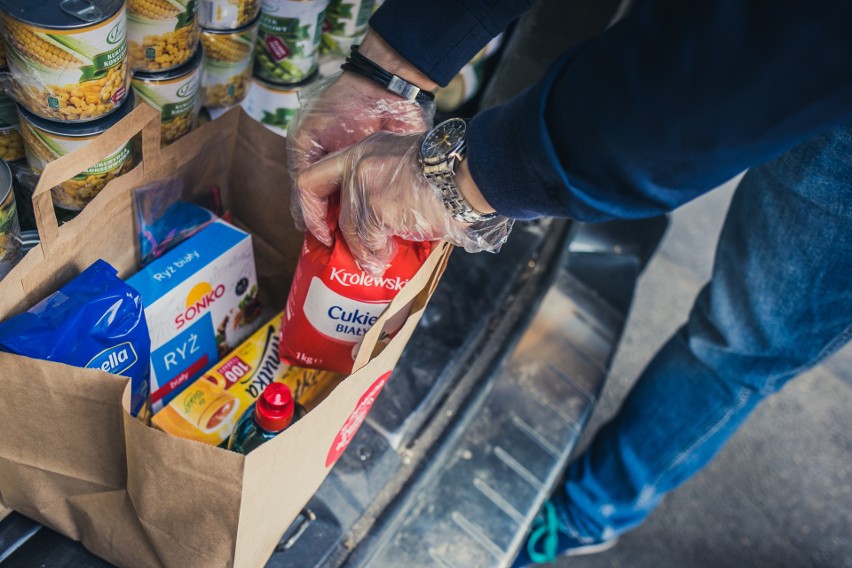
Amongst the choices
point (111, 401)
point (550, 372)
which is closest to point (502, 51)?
point (550, 372)

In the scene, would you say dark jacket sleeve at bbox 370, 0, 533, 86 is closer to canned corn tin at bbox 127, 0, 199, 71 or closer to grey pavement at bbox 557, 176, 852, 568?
canned corn tin at bbox 127, 0, 199, 71

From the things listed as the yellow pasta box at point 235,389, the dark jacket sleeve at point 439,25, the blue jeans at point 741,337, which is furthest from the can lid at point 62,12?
the blue jeans at point 741,337

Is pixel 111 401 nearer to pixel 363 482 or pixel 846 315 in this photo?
pixel 363 482

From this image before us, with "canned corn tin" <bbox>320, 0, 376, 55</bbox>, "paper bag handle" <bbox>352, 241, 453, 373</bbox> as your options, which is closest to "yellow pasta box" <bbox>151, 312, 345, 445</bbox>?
"paper bag handle" <bbox>352, 241, 453, 373</bbox>

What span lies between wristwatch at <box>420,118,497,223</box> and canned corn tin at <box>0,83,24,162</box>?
478 mm

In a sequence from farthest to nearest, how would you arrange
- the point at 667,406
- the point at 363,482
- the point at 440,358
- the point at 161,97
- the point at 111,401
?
1. the point at 667,406
2. the point at 440,358
3. the point at 363,482
4. the point at 161,97
5. the point at 111,401

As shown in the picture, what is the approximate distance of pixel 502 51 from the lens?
148 centimetres

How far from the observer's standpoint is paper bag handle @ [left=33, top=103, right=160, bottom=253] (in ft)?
2.30

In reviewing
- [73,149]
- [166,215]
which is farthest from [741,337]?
[73,149]

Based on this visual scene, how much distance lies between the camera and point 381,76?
0.96 metres

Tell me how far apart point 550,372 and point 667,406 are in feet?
0.74

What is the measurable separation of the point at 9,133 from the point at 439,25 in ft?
1.75

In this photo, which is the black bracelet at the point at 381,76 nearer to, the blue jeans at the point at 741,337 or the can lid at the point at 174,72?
the can lid at the point at 174,72

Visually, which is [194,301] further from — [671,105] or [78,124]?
[671,105]
